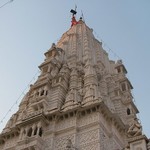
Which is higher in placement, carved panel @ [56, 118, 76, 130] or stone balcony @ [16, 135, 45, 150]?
carved panel @ [56, 118, 76, 130]

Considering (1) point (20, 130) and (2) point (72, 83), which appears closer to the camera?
(1) point (20, 130)

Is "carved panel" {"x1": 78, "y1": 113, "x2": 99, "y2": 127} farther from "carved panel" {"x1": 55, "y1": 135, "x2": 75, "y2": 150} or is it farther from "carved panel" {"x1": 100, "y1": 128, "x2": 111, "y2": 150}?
"carved panel" {"x1": 55, "y1": 135, "x2": 75, "y2": 150}

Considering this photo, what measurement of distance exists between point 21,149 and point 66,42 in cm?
1922

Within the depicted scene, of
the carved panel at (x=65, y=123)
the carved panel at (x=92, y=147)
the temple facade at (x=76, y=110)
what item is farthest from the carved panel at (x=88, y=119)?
the carved panel at (x=92, y=147)

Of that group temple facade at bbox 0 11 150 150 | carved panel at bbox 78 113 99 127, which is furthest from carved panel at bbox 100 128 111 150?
carved panel at bbox 78 113 99 127

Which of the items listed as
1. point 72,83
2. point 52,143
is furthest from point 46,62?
point 52,143

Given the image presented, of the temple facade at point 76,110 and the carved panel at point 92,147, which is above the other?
the temple facade at point 76,110

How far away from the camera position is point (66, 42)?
41.7 m

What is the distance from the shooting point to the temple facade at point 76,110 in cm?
2458

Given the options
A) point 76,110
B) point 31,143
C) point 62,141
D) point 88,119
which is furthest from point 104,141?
point 31,143

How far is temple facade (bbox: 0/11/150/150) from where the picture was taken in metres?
24.6

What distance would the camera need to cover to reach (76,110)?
2639cm

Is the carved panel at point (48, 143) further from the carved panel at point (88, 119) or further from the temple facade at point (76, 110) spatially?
the carved panel at point (88, 119)

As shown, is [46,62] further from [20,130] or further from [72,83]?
[20,130]
